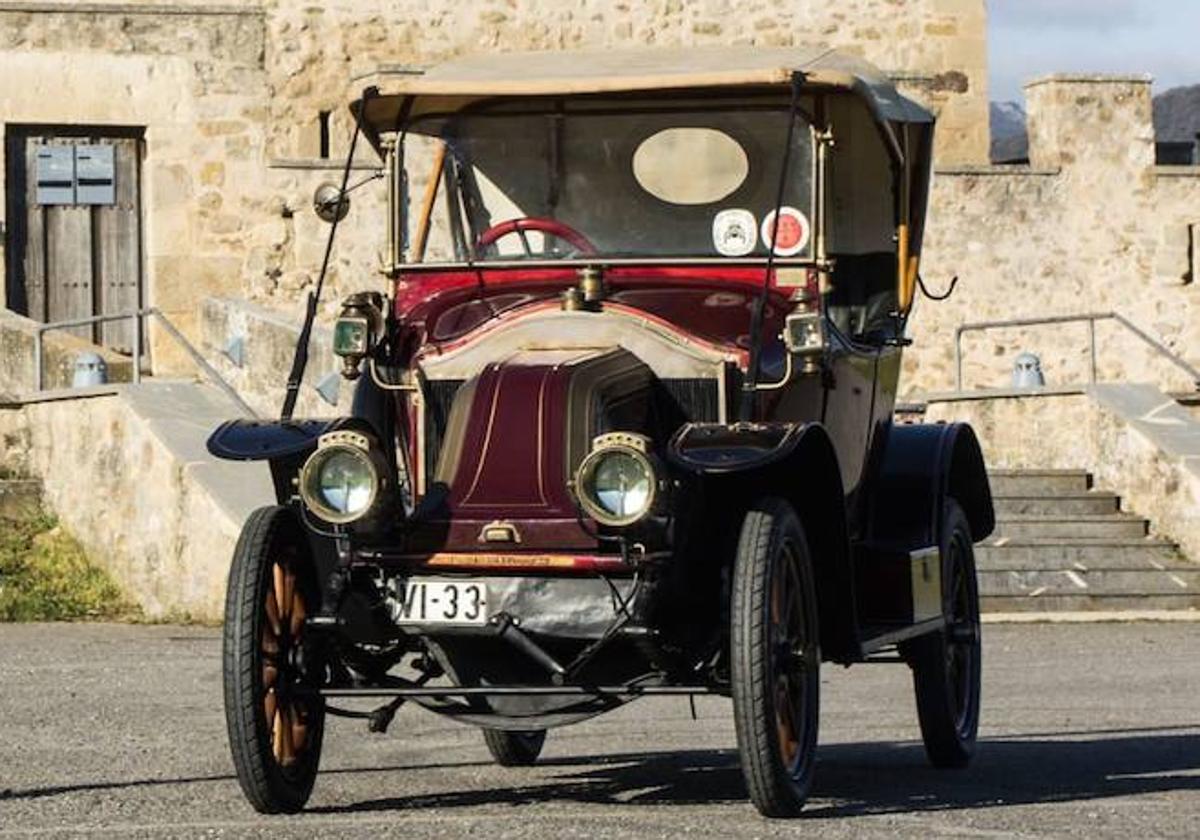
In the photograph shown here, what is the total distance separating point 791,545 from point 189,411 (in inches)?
435

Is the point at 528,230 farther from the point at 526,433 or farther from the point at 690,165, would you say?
the point at 526,433

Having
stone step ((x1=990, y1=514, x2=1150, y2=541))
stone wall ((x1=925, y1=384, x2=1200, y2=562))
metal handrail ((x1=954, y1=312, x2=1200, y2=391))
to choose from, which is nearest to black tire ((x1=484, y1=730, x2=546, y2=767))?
stone step ((x1=990, y1=514, x2=1150, y2=541))

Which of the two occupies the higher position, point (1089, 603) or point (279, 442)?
point (279, 442)

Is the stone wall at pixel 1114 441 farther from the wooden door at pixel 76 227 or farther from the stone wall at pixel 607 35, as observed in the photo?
the wooden door at pixel 76 227

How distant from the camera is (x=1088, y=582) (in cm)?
2045

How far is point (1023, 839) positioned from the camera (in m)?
8.67

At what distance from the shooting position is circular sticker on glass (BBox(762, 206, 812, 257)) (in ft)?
34.4

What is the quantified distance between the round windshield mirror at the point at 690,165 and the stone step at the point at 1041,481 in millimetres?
11905

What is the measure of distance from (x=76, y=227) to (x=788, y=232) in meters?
17.9

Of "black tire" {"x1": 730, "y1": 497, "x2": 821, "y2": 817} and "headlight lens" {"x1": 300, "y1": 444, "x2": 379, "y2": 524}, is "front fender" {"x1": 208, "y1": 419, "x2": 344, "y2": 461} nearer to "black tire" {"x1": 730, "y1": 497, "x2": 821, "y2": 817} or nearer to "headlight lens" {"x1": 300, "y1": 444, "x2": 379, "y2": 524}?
"headlight lens" {"x1": 300, "y1": 444, "x2": 379, "y2": 524}

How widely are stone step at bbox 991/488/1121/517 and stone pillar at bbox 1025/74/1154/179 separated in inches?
298

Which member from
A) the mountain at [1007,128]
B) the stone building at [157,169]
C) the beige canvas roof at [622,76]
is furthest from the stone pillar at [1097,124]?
the mountain at [1007,128]

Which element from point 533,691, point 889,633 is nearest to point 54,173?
point 889,633

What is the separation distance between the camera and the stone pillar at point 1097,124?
29109 millimetres
